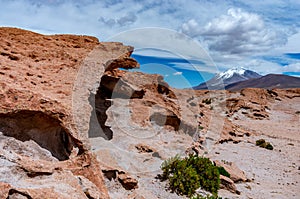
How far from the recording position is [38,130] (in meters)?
5.55

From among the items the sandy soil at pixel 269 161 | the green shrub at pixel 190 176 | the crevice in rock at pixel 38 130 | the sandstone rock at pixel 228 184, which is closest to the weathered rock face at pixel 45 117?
the crevice in rock at pixel 38 130

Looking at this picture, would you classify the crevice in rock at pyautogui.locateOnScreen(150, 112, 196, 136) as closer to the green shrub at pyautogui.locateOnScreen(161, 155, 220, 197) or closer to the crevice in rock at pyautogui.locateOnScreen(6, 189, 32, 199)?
the green shrub at pyautogui.locateOnScreen(161, 155, 220, 197)

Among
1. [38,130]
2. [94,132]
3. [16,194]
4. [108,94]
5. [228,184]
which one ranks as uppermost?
[108,94]

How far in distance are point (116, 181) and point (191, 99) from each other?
1354 cm

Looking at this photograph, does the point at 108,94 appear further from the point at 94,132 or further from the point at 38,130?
the point at 38,130

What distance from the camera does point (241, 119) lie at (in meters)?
29.4

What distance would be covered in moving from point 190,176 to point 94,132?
3.51m

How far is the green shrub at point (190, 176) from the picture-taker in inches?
321

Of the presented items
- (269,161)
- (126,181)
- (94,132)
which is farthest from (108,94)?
(269,161)

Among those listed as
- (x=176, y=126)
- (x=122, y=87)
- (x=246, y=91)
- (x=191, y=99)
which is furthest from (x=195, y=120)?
(x=246, y=91)

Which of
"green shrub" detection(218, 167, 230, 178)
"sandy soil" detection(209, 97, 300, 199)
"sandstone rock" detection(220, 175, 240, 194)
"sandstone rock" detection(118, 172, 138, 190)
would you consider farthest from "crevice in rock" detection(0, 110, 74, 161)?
"green shrub" detection(218, 167, 230, 178)

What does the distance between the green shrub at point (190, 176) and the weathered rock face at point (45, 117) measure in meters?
3.19

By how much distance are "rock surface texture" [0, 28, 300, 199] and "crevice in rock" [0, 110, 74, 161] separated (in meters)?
0.02

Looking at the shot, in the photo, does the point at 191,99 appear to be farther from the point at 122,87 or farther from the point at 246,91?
the point at 246,91
